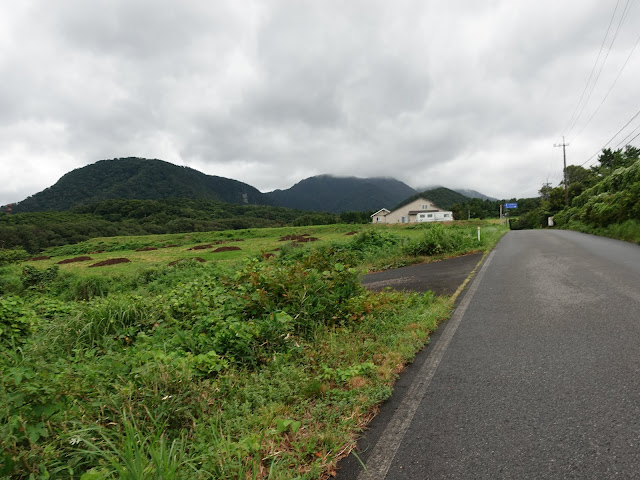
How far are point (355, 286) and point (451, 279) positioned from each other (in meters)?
4.19

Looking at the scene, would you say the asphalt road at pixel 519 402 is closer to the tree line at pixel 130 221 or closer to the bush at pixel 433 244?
the bush at pixel 433 244

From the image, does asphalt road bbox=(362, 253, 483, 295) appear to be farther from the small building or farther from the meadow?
the small building

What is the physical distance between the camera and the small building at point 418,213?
256 ft

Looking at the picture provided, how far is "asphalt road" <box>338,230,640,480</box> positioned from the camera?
6.79 ft

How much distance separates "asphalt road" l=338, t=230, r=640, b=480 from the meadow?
311 millimetres

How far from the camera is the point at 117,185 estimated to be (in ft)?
481

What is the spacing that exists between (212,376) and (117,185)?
172333mm

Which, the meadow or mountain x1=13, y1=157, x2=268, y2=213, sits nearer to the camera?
the meadow

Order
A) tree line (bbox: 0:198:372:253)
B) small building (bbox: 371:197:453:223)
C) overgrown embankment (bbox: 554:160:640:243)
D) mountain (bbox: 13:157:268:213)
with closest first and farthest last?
overgrown embankment (bbox: 554:160:640:243) → tree line (bbox: 0:198:372:253) → small building (bbox: 371:197:453:223) → mountain (bbox: 13:157:268:213)

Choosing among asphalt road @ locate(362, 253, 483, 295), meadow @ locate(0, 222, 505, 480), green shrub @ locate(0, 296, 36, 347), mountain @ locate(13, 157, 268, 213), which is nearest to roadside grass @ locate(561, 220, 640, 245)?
asphalt road @ locate(362, 253, 483, 295)

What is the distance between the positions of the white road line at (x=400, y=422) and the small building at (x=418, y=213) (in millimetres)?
76404

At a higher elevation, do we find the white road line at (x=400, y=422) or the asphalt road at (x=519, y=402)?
the asphalt road at (x=519, y=402)

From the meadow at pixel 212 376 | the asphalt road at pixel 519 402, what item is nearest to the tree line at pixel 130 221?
the meadow at pixel 212 376

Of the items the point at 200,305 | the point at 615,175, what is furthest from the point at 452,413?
the point at 615,175
